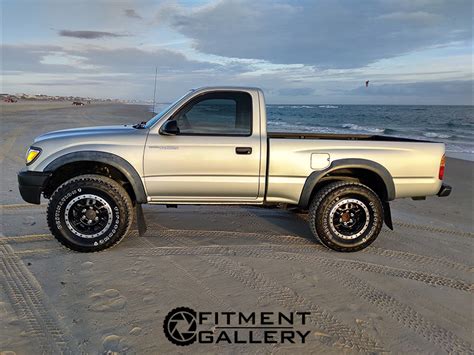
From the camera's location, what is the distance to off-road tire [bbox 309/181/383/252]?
439 centimetres

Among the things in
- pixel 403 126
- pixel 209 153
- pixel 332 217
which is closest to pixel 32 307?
pixel 209 153

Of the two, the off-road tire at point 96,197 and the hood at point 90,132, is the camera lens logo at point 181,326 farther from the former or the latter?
the hood at point 90,132

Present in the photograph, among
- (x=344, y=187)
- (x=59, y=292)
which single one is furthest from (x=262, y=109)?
(x=59, y=292)

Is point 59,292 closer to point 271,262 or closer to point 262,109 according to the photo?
point 271,262

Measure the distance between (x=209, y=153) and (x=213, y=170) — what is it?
0.68 feet

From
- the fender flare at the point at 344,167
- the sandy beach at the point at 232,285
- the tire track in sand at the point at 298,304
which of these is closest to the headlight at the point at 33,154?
the sandy beach at the point at 232,285

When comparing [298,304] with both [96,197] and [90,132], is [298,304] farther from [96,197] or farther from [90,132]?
[90,132]

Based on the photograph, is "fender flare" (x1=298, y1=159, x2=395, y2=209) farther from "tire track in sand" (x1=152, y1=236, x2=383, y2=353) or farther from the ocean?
the ocean

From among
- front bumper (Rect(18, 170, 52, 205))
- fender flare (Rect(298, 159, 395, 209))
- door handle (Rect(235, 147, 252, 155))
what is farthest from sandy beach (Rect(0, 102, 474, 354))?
door handle (Rect(235, 147, 252, 155))

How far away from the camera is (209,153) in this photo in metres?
4.23

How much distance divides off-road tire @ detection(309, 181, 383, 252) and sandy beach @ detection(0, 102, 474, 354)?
0.53 feet

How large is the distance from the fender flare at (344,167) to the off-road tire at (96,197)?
210 cm

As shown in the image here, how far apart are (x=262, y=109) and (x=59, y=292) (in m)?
2.88

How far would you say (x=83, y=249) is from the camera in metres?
4.14
